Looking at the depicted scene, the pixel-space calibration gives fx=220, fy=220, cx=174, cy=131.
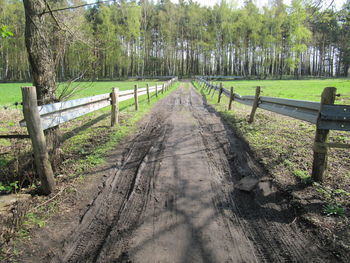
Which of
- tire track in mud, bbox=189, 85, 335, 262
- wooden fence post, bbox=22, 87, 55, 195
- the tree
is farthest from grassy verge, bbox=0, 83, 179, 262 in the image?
tire track in mud, bbox=189, 85, 335, 262

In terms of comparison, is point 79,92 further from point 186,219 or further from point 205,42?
point 205,42

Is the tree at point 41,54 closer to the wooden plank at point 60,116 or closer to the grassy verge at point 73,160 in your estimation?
the wooden plank at point 60,116

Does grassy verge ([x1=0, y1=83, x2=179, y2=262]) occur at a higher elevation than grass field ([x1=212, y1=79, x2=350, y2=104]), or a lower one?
lower

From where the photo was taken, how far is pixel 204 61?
5650 centimetres

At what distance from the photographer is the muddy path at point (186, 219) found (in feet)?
6.51

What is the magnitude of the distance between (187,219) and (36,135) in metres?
2.32

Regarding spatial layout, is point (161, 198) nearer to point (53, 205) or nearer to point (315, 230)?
point (53, 205)

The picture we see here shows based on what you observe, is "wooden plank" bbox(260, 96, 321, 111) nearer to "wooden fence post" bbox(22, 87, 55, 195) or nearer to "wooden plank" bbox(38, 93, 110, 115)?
"wooden fence post" bbox(22, 87, 55, 195)

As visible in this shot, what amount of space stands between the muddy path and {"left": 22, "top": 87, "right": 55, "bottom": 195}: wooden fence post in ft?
2.61

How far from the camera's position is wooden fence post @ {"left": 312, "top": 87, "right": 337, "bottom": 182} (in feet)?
10.2

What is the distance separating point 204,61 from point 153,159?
184ft

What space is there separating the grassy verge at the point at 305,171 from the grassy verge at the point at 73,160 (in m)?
3.06

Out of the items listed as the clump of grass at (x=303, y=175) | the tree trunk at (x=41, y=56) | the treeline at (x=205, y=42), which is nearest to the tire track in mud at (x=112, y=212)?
the tree trunk at (x=41, y=56)

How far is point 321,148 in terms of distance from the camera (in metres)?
3.17
